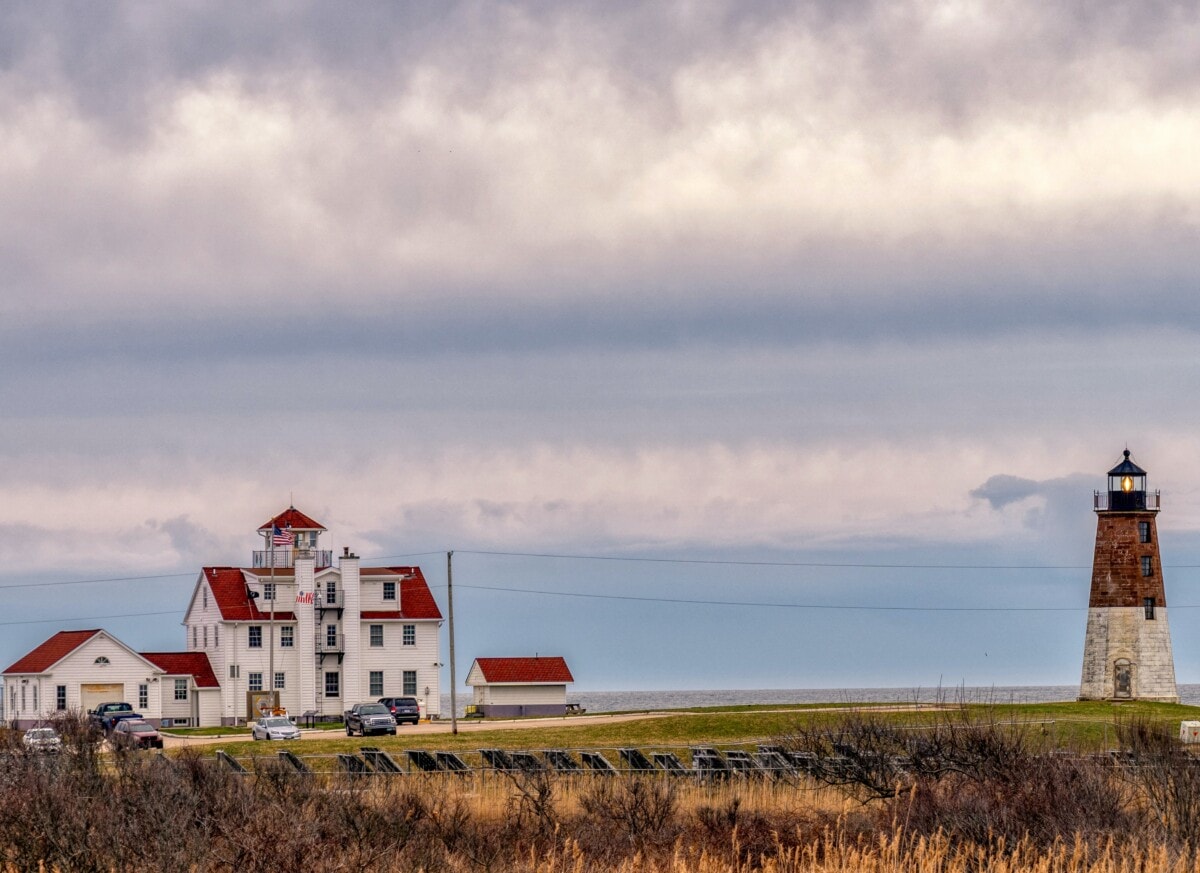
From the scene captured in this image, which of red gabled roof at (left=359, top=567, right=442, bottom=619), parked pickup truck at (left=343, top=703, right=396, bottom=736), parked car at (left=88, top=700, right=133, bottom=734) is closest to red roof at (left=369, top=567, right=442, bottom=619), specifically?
red gabled roof at (left=359, top=567, right=442, bottom=619)

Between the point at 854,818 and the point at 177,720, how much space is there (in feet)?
197

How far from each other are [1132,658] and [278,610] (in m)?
43.8

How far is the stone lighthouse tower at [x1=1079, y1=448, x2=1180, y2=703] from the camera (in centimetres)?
6850

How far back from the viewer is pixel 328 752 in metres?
49.7

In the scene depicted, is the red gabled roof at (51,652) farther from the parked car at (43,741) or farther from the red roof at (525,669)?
the parked car at (43,741)

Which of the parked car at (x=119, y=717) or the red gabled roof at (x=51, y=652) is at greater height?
the red gabled roof at (x=51, y=652)

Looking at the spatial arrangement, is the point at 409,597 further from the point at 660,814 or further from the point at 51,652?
the point at 660,814

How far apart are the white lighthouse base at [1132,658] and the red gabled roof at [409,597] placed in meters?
35.4

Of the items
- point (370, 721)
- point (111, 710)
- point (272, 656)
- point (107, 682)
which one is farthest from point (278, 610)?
point (370, 721)

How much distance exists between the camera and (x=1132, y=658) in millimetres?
68500

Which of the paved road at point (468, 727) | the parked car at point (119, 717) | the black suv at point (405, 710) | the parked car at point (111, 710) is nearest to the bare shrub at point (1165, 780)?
the paved road at point (468, 727)

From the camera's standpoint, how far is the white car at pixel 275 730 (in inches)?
2431

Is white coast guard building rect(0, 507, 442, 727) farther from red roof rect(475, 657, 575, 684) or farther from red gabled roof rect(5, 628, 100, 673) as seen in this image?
red roof rect(475, 657, 575, 684)

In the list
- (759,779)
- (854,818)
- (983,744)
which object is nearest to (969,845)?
(854,818)
